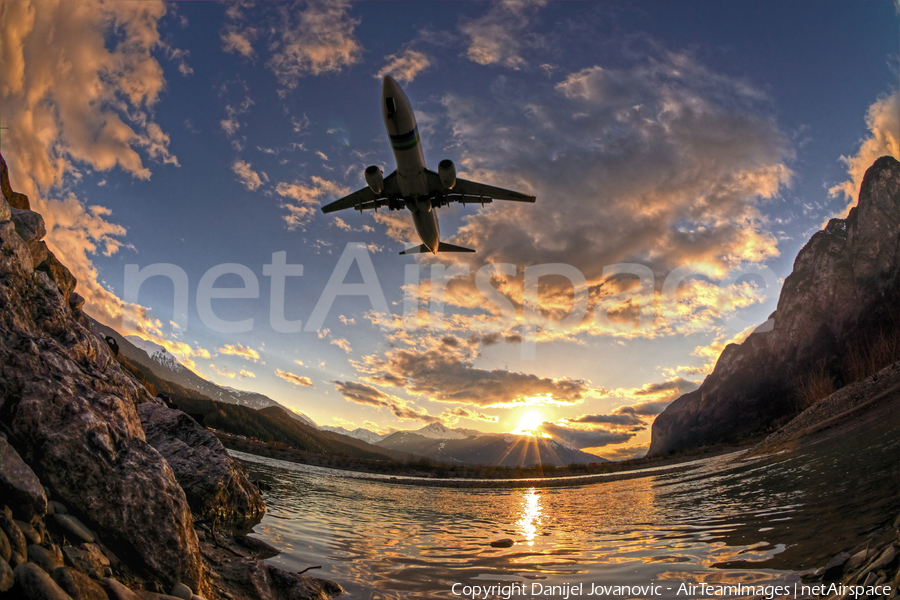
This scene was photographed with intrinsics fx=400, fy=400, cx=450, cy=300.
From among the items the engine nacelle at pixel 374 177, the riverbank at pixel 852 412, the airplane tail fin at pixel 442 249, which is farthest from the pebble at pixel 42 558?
the airplane tail fin at pixel 442 249

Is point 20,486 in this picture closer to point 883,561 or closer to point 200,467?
point 200,467

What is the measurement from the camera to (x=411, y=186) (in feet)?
80.3

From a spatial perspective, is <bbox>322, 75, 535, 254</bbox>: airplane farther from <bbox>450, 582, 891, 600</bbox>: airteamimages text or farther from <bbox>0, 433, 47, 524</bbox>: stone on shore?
<bbox>0, 433, 47, 524</bbox>: stone on shore

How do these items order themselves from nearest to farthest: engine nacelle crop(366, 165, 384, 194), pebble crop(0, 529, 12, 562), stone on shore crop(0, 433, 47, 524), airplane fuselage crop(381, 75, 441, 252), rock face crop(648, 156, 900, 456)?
pebble crop(0, 529, 12, 562) < stone on shore crop(0, 433, 47, 524) < airplane fuselage crop(381, 75, 441, 252) < engine nacelle crop(366, 165, 384, 194) < rock face crop(648, 156, 900, 456)

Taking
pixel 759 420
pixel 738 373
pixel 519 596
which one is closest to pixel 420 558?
pixel 519 596

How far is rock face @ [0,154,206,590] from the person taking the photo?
445 cm

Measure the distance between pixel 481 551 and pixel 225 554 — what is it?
5.08 metres

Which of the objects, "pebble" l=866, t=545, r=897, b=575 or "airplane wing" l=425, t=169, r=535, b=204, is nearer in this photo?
"pebble" l=866, t=545, r=897, b=575

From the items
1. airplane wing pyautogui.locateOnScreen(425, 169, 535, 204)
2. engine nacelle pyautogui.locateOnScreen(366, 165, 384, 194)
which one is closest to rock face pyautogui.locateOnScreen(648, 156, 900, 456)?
airplane wing pyautogui.locateOnScreen(425, 169, 535, 204)

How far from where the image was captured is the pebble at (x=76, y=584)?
3.33 m

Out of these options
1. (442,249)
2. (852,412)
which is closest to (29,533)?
(442,249)

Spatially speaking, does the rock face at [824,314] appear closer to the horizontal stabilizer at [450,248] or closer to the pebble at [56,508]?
A: the horizontal stabilizer at [450,248]

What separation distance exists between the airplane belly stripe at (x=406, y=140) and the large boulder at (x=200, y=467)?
16.9 m

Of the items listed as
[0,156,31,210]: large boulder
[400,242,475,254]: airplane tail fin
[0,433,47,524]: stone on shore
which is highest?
[400,242,475,254]: airplane tail fin
